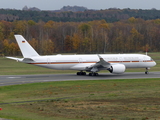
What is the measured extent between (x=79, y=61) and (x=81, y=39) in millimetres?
83336

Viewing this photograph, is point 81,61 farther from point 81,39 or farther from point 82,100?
point 81,39

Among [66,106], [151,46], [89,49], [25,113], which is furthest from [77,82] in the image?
[151,46]

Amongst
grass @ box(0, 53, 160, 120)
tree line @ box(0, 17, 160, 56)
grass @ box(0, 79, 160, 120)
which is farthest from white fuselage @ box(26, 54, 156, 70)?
tree line @ box(0, 17, 160, 56)

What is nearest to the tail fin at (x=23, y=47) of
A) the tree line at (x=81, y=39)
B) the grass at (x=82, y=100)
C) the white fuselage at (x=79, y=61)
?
the white fuselage at (x=79, y=61)

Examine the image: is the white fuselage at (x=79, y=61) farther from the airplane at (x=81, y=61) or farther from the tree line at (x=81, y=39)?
the tree line at (x=81, y=39)

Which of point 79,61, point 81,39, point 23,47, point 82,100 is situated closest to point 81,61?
point 79,61

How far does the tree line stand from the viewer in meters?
121

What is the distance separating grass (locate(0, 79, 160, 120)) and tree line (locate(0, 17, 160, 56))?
257 ft

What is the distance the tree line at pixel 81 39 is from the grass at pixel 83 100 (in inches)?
3085

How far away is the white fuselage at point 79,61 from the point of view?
163ft

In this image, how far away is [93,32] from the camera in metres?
144

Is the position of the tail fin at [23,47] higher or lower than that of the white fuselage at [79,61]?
higher

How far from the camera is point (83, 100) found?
1134 inches

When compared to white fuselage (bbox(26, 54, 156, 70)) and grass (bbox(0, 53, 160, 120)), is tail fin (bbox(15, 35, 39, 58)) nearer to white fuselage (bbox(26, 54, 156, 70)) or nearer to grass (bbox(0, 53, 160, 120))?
white fuselage (bbox(26, 54, 156, 70))
